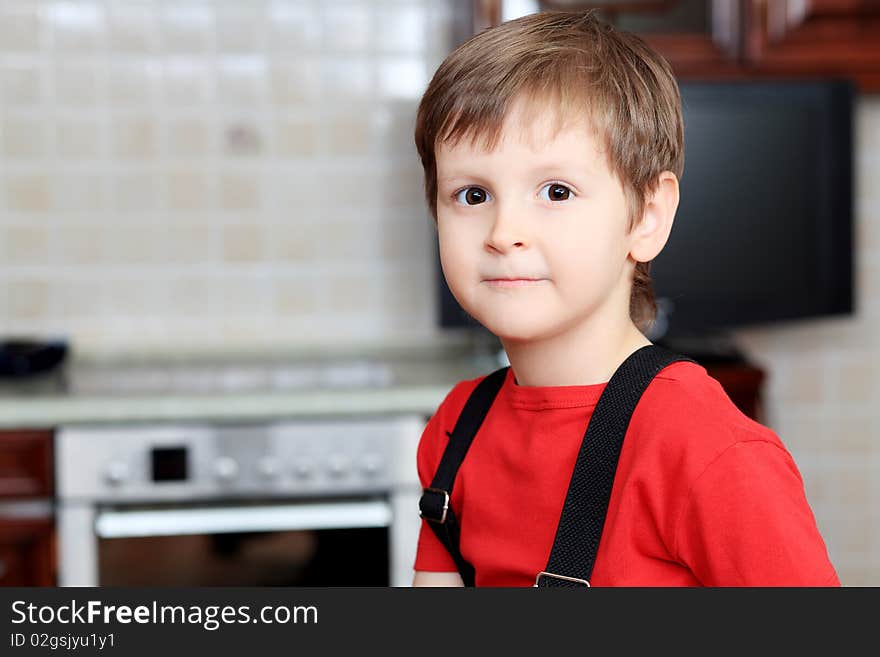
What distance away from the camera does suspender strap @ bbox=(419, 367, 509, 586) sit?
0.91m

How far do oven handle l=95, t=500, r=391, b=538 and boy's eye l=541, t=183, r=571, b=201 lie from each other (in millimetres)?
1313

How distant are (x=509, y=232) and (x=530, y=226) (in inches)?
0.7

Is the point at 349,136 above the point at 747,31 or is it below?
below


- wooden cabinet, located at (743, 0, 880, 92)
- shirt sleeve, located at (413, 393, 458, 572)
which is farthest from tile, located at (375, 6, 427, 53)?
shirt sleeve, located at (413, 393, 458, 572)

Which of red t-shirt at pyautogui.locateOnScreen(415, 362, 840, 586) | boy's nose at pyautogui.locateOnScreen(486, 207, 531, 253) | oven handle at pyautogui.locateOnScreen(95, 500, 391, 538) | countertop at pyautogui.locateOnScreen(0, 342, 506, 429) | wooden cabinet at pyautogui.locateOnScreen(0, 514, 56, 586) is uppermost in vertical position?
boy's nose at pyautogui.locateOnScreen(486, 207, 531, 253)

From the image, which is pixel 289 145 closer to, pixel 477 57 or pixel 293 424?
pixel 293 424

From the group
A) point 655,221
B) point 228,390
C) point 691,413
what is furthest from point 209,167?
point 691,413

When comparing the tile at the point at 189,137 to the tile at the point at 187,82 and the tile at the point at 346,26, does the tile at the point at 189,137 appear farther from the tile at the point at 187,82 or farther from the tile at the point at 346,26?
the tile at the point at 346,26

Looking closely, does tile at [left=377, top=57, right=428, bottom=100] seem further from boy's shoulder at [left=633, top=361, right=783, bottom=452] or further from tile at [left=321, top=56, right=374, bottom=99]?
boy's shoulder at [left=633, top=361, right=783, bottom=452]

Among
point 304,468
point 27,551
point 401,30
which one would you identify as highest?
point 401,30

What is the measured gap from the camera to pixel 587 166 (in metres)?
0.79

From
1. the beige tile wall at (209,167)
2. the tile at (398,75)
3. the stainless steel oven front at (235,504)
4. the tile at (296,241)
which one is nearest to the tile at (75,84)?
the beige tile wall at (209,167)

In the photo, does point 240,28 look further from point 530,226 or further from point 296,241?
point 530,226

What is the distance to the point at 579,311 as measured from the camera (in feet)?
2.68
